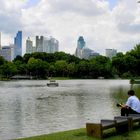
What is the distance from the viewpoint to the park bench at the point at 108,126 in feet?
60.3

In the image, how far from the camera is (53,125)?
106 ft

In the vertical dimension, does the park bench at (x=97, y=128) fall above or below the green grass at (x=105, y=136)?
above

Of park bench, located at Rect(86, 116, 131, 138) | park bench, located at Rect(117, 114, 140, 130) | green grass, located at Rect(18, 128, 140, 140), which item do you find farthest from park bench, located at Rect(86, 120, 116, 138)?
park bench, located at Rect(117, 114, 140, 130)

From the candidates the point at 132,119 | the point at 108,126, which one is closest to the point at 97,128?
the point at 108,126

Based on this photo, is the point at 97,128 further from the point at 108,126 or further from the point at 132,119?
the point at 132,119

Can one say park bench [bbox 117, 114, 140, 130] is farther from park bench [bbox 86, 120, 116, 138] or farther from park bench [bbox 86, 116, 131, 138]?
park bench [bbox 86, 120, 116, 138]

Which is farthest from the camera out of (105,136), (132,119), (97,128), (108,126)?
(132,119)

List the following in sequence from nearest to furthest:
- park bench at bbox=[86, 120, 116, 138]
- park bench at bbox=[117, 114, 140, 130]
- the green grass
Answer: park bench at bbox=[86, 120, 116, 138], the green grass, park bench at bbox=[117, 114, 140, 130]

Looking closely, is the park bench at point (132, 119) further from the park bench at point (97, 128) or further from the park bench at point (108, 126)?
the park bench at point (97, 128)

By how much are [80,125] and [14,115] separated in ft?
33.2

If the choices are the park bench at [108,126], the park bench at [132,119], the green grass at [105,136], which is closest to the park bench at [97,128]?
the park bench at [108,126]

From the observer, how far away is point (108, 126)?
18.8 metres

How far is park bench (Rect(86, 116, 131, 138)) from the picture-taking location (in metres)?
18.4

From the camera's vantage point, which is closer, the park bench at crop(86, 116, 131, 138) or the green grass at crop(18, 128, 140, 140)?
the park bench at crop(86, 116, 131, 138)
